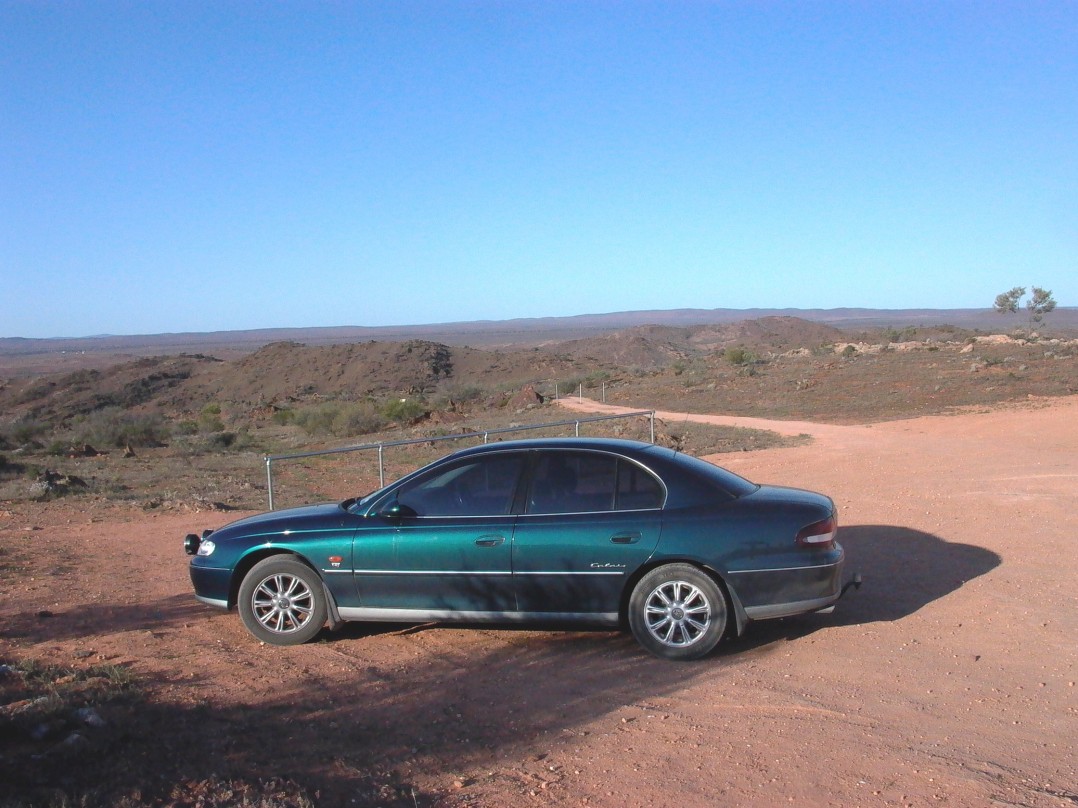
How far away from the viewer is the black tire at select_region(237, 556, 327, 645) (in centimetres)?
707

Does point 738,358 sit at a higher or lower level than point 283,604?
higher

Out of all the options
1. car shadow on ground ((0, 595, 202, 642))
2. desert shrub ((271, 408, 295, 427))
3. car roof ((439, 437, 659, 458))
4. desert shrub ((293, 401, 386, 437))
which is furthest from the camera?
desert shrub ((271, 408, 295, 427))

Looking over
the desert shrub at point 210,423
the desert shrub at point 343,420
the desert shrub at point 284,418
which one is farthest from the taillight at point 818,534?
the desert shrub at point 284,418

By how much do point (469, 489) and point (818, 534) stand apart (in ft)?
7.77

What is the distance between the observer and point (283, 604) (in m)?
7.13

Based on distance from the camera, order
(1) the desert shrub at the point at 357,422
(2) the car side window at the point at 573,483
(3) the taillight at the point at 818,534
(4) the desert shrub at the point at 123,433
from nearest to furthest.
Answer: (3) the taillight at the point at 818,534, (2) the car side window at the point at 573,483, (4) the desert shrub at the point at 123,433, (1) the desert shrub at the point at 357,422

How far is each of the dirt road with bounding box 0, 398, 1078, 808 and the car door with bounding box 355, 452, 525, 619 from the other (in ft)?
1.20

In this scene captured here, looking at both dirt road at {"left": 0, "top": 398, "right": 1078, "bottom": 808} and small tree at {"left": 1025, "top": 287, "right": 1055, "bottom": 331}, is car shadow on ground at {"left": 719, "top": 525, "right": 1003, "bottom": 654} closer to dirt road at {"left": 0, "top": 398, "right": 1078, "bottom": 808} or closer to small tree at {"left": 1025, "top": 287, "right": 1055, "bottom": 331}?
dirt road at {"left": 0, "top": 398, "right": 1078, "bottom": 808}

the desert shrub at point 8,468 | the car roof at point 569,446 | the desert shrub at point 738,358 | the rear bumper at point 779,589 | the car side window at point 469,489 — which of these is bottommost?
the desert shrub at point 8,468

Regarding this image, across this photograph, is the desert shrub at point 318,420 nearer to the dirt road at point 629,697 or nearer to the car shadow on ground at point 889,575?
the dirt road at point 629,697

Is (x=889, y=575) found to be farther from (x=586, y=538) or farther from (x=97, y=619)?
(x=97, y=619)

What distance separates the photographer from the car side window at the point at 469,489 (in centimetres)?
698

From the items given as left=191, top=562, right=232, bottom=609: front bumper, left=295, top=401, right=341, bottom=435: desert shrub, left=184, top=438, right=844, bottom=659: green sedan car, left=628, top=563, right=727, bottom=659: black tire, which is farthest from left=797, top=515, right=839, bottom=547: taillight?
left=295, top=401, right=341, bottom=435: desert shrub

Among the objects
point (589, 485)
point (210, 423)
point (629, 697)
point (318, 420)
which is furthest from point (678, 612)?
point (210, 423)
